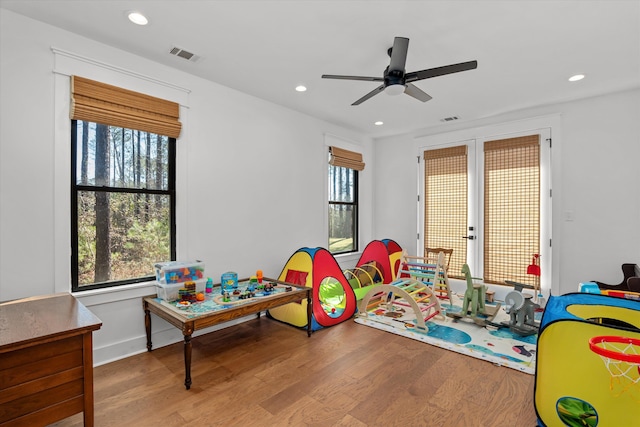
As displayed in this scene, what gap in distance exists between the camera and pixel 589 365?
161 cm

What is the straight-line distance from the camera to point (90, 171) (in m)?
2.68

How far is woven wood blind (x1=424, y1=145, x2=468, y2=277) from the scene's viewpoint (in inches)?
196

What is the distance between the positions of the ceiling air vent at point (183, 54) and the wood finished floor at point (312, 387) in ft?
9.33

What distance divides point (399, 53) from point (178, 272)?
2.72 metres

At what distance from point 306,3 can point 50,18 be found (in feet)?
6.56

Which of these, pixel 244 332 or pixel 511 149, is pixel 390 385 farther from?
pixel 511 149

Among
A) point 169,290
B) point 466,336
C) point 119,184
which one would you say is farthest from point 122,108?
point 466,336

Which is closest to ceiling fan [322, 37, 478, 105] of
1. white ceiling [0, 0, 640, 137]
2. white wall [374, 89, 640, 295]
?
white ceiling [0, 0, 640, 137]

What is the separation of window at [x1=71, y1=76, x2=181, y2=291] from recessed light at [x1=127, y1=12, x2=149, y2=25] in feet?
2.12

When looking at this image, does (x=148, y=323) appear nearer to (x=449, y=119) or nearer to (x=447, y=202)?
(x=447, y=202)

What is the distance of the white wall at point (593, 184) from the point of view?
12.1 ft

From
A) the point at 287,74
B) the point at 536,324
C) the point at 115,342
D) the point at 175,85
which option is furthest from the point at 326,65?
the point at 536,324

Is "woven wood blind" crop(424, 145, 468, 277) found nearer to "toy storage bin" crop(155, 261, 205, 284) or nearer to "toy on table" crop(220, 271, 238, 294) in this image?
"toy on table" crop(220, 271, 238, 294)

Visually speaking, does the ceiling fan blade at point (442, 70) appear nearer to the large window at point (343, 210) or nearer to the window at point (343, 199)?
the window at point (343, 199)
